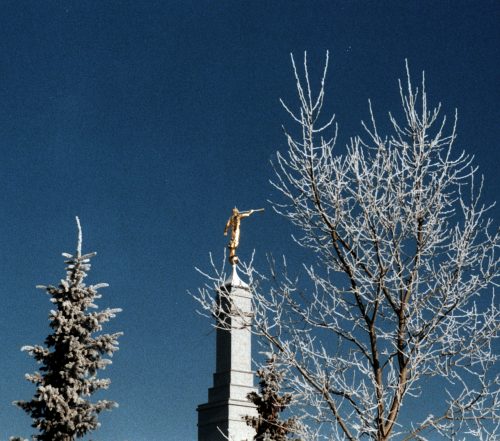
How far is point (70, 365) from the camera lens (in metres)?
15.0

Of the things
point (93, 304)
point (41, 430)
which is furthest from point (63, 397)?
point (93, 304)

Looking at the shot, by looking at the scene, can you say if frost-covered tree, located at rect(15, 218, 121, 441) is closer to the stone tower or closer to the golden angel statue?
the stone tower

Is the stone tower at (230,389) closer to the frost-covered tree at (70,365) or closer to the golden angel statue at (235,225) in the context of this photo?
the golden angel statue at (235,225)

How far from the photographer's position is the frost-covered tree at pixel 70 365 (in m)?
14.8

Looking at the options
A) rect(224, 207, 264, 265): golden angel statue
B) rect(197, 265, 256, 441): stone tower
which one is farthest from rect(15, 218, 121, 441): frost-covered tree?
rect(224, 207, 264, 265): golden angel statue

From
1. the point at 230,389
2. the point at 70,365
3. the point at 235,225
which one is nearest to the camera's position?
the point at 70,365

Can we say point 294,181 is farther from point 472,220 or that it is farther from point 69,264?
point 69,264

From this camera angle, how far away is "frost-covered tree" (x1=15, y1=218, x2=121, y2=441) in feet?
48.4

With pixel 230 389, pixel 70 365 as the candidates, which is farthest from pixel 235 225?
pixel 70 365

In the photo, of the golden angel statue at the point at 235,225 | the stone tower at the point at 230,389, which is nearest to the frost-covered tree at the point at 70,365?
the stone tower at the point at 230,389

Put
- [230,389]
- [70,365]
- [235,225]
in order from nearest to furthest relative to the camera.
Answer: [70,365]
[230,389]
[235,225]

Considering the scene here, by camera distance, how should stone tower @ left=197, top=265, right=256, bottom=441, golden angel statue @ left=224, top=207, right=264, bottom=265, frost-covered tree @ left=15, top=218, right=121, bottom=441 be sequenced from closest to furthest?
frost-covered tree @ left=15, top=218, right=121, bottom=441
stone tower @ left=197, top=265, right=256, bottom=441
golden angel statue @ left=224, top=207, right=264, bottom=265

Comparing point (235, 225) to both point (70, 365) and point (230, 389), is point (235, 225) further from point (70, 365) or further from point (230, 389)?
point (70, 365)

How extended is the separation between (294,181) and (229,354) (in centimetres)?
2574
